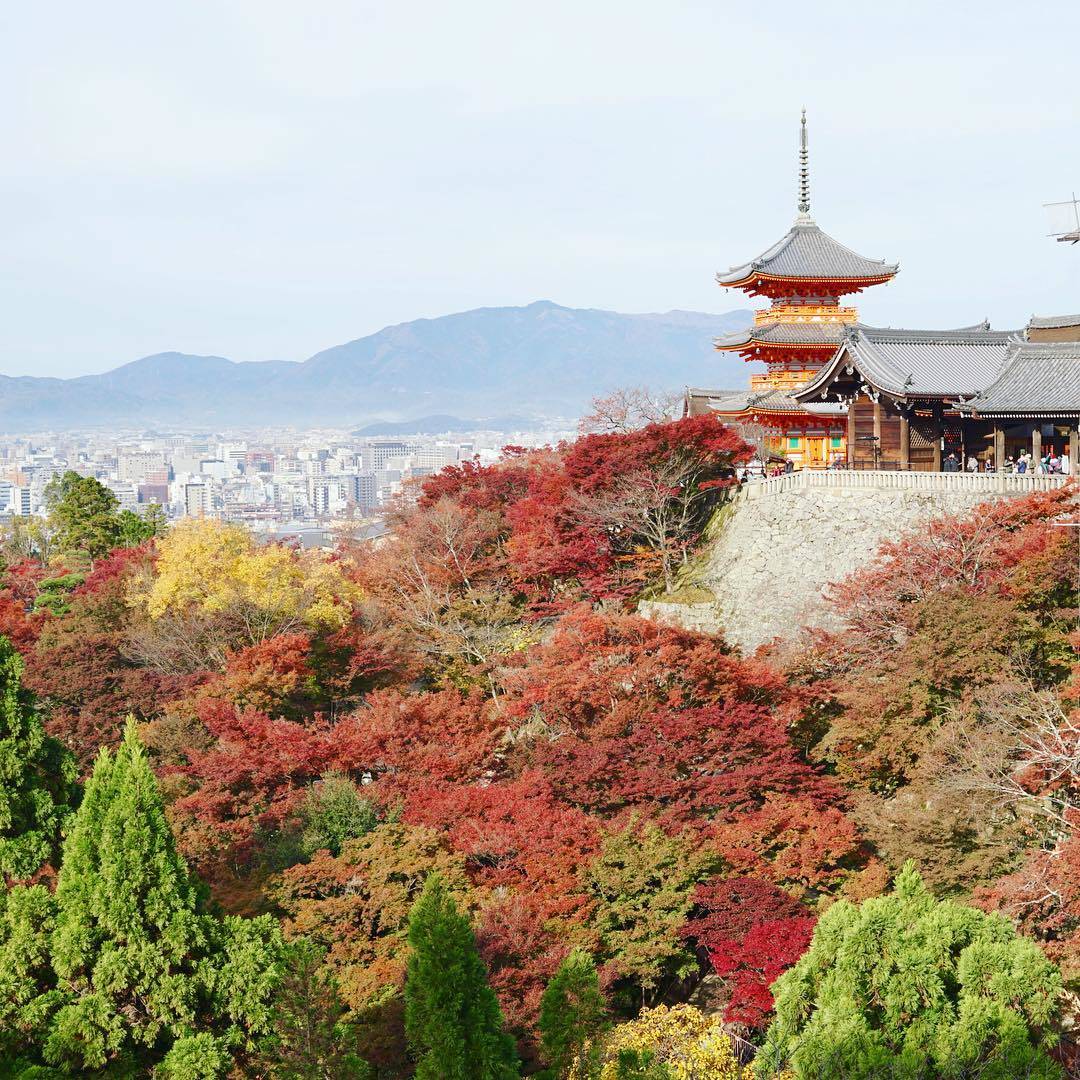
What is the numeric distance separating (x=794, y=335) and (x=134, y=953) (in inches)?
849

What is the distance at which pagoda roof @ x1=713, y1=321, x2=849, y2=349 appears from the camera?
2897 centimetres

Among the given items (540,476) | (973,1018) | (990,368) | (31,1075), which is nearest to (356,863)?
(31,1075)

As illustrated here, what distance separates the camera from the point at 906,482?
21.7m

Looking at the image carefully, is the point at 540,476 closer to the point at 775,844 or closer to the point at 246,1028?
the point at 775,844

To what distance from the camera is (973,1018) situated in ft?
41.7

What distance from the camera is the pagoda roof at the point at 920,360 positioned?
23.1 meters

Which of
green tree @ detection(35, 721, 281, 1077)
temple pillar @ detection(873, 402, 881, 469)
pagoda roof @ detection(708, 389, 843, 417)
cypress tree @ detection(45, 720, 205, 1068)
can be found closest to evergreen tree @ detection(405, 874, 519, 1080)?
green tree @ detection(35, 721, 281, 1077)

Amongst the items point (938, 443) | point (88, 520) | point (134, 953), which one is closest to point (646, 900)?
point (134, 953)

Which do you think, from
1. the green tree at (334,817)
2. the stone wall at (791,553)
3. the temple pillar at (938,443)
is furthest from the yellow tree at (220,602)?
the temple pillar at (938,443)

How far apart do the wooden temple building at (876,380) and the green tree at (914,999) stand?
32.6ft

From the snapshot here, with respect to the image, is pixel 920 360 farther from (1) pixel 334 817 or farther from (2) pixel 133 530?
(2) pixel 133 530

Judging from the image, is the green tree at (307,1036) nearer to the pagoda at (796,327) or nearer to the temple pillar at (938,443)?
the temple pillar at (938,443)

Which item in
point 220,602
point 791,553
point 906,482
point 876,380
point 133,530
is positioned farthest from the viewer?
point 133,530

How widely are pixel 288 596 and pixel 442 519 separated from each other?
361cm
